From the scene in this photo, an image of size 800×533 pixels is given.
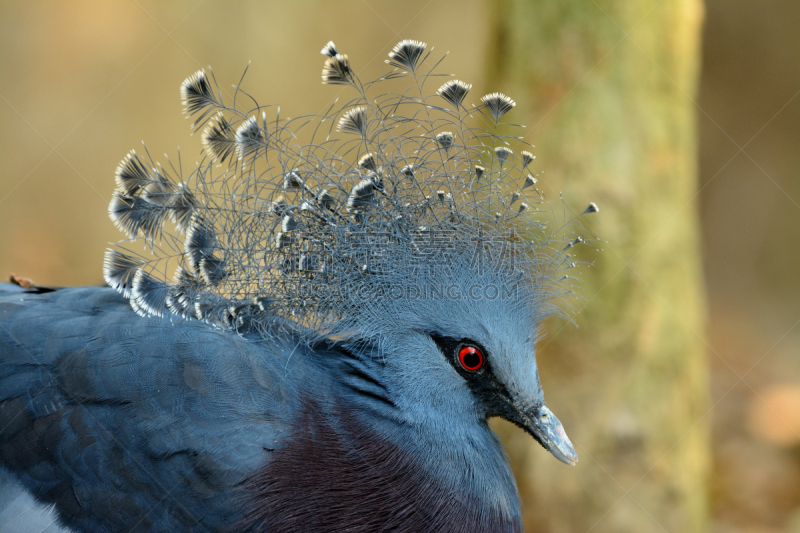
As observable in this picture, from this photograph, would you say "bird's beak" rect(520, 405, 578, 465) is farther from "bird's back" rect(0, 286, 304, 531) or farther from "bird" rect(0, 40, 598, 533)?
"bird's back" rect(0, 286, 304, 531)

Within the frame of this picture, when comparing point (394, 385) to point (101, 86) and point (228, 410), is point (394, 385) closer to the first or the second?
point (228, 410)

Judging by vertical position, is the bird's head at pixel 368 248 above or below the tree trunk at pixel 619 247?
below

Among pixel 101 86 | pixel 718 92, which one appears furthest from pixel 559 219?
pixel 718 92

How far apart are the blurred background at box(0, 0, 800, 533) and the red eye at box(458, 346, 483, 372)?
4.03ft

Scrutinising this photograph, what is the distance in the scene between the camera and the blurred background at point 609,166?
284 cm

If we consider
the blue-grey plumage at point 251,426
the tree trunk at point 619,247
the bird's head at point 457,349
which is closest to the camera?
the blue-grey plumage at point 251,426

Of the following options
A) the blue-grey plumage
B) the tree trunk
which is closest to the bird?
the blue-grey plumage

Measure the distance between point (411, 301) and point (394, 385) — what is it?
0.25 meters

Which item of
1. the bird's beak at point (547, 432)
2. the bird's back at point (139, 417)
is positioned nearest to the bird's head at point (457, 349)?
the bird's beak at point (547, 432)

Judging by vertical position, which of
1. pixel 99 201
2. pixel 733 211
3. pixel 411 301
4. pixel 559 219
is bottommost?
pixel 99 201

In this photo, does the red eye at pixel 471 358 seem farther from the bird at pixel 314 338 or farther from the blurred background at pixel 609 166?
the blurred background at pixel 609 166

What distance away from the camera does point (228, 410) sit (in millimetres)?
1614

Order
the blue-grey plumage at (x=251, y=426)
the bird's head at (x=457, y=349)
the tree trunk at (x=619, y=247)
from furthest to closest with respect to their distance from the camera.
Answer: the tree trunk at (x=619, y=247), the bird's head at (x=457, y=349), the blue-grey plumage at (x=251, y=426)

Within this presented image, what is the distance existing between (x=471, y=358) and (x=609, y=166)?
1546 mm
